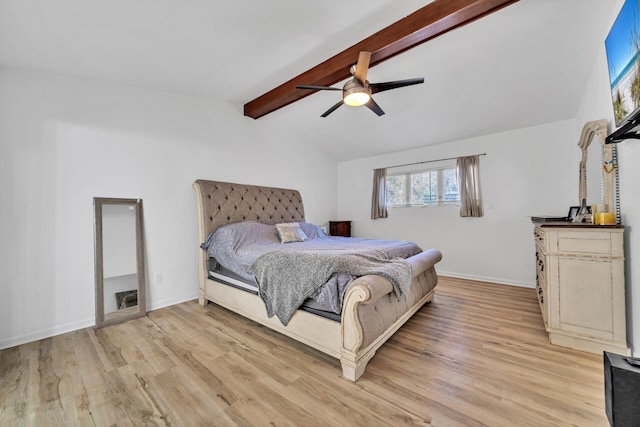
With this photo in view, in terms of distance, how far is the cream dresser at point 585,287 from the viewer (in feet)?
6.40

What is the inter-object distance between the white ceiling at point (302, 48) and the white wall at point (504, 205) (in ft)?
1.37

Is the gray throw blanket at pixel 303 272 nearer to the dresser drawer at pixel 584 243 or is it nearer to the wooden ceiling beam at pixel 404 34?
the dresser drawer at pixel 584 243

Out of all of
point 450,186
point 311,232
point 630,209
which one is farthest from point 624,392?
point 450,186

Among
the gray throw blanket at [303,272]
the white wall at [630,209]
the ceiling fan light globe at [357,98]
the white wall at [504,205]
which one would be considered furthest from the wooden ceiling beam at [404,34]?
the white wall at [504,205]

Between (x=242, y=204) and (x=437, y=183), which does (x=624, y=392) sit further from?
(x=437, y=183)

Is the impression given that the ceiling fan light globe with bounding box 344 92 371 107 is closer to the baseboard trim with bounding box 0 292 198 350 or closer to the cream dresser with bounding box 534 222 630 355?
the cream dresser with bounding box 534 222 630 355

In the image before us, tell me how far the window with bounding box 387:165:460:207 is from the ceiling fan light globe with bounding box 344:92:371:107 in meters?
2.79

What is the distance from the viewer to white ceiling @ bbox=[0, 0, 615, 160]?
2.01 meters

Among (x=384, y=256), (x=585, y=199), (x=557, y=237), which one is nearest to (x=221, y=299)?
(x=384, y=256)

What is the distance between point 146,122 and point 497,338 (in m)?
4.37

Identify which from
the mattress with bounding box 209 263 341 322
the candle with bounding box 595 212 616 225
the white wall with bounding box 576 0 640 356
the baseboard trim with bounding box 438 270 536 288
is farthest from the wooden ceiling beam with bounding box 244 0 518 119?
the baseboard trim with bounding box 438 270 536 288

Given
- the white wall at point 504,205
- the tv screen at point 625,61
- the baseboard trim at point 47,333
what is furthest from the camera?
the white wall at point 504,205

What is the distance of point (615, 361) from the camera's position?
1.11 m

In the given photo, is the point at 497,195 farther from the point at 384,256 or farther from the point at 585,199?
the point at 384,256
